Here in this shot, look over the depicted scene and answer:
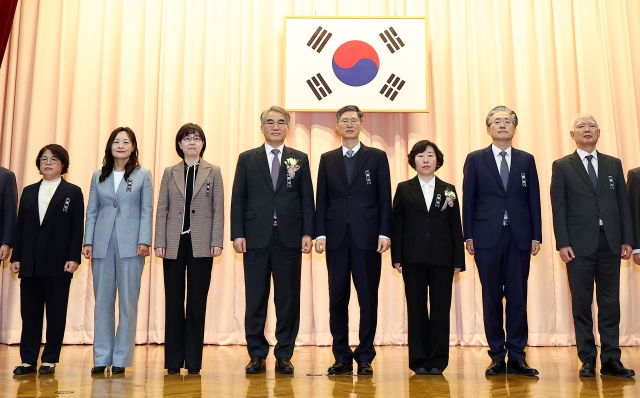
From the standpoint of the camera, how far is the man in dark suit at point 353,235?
11.6ft

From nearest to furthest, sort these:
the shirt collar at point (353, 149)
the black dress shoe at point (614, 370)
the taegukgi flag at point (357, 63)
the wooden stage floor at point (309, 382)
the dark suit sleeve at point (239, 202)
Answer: the wooden stage floor at point (309, 382)
the black dress shoe at point (614, 370)
the dark suit sleeve at point (239, 202)
the shirt collar at point (353, 149)
the taegukgi flag at point (357, 63)

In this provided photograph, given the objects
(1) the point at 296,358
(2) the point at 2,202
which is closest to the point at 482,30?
(1) the point at 296,358

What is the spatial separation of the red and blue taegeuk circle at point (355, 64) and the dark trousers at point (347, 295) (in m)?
2.43

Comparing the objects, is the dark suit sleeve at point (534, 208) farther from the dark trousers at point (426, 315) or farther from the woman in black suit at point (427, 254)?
the dark trousers at point (426, 315)

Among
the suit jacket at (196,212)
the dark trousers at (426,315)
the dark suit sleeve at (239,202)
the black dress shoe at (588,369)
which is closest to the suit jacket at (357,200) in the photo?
the dark trousers at (426,315)

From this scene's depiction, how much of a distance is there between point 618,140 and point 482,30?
68.3 inches

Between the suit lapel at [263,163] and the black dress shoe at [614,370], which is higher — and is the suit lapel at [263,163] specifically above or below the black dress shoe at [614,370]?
above

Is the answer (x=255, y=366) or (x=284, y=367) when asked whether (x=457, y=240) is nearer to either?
(x=284, y=367)

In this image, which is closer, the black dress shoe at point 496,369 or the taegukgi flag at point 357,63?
the black dress shoe at point 496,369

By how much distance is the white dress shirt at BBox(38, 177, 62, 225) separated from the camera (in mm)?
3691

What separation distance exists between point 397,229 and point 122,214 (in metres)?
1.77

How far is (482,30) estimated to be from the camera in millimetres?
5766

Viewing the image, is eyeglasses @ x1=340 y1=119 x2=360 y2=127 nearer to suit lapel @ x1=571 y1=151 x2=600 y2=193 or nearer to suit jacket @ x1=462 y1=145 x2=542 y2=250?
suit jacket @ x1=462 y1=145 x2=542 y2=250

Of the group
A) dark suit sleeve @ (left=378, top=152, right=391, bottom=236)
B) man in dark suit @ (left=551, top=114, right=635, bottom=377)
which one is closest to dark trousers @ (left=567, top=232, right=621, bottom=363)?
man in dark suit @ (left=551, top=114, right=635, bottom=377)
